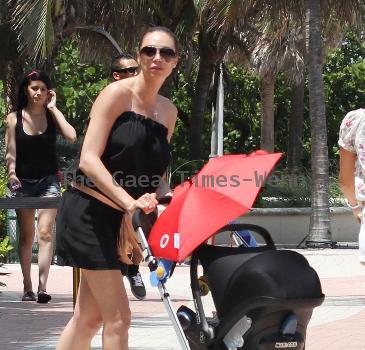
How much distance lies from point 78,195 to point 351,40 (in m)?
31.7

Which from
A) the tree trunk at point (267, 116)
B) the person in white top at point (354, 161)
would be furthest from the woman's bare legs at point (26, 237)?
the tree trunk at point (267, 116)

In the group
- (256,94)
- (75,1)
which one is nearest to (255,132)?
(256,94)

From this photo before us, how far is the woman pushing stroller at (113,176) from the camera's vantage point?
14.8ft

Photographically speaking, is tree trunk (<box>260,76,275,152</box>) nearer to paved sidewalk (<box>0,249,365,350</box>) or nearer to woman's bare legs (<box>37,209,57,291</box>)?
paved sidewalk (<box>0,249,365,350</box>)

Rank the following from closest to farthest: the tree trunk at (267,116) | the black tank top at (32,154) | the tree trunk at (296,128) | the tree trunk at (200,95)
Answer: the black tank top at (32,154) < the tree trunk at (200,95) < the tree trunk at (267,116) < the tree trunk at (296,128)

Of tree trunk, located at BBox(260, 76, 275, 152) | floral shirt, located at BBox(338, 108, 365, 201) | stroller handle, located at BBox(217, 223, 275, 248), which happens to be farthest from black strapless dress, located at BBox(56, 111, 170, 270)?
tree trunk, located at BBox(260, 76, 275, 152)

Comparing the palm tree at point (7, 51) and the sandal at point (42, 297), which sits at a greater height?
the palm tree at point (7, 51)

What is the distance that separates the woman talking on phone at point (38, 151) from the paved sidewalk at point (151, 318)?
1.95 feet

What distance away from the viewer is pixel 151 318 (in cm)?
805

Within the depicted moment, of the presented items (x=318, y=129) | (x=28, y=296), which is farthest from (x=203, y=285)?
(x=318, y=129)

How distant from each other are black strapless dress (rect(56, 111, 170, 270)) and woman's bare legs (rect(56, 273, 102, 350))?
0.59 feet

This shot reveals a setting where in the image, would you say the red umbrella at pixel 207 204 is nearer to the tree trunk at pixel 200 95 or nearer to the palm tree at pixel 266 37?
the palm tree at pixel 266 37

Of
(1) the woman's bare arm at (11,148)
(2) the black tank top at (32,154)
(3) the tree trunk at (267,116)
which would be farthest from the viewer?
(3) the tree trunk at (267,116)

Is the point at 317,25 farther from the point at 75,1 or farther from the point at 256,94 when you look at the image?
the point at 256,94
